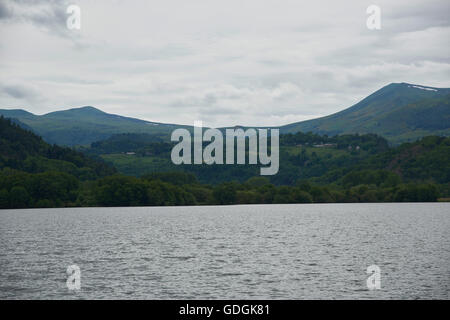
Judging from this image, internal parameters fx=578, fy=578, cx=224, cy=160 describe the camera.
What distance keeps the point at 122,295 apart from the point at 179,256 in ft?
107

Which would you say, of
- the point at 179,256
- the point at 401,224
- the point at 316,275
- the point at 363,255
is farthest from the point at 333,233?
the point at 316,275

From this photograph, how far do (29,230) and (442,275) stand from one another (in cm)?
10722

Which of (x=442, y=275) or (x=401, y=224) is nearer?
(x=442, y=275)

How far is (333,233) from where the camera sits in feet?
457

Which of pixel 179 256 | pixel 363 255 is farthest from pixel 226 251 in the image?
pixel 363 255

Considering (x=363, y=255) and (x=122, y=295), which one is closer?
(x=122, y=295)

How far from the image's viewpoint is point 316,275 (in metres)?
71.6

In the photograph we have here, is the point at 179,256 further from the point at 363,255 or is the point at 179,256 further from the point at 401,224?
the point at 401,224

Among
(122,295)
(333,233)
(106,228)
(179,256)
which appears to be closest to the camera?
(122,295)

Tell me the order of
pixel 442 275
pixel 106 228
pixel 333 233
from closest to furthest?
pixel 442 275 → pixel 333 233 → pixel 106 228
